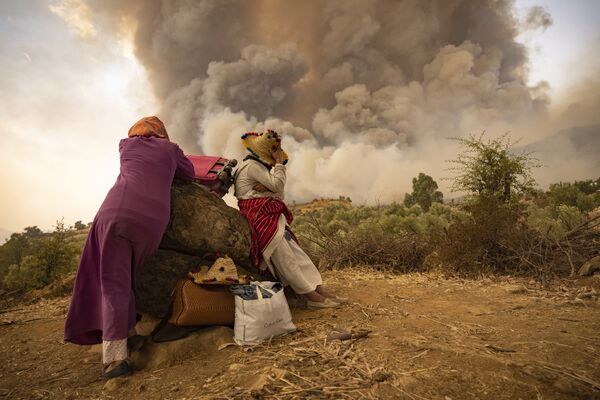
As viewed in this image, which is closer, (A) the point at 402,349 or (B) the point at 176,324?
(A) the point at 402,349

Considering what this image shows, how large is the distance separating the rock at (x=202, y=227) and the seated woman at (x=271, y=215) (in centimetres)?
18

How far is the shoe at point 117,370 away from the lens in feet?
8.19

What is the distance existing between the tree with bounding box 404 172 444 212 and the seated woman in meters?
Answer: 25.9

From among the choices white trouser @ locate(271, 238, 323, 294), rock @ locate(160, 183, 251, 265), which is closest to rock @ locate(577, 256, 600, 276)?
white trouser @ locate(271, 238, 323, 294)

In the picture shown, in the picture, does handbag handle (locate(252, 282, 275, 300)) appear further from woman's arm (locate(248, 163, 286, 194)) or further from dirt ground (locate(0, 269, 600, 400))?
woman's arm (locate(248, 163, 286, 194))

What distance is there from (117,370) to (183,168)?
5.80 feet

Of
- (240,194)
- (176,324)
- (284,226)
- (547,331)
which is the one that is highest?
(240,194)

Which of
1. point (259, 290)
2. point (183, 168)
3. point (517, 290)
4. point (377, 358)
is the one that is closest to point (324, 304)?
point (259, 290)

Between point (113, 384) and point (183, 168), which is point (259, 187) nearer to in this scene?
point (183, 168)

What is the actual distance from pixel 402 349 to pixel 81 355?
2.91m

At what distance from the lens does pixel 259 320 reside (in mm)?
2850

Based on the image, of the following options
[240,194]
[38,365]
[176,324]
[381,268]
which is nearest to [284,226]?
[240,194]

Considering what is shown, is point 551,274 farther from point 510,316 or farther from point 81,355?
point 81,355

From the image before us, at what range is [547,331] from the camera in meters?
2.71
